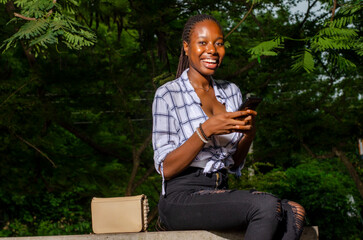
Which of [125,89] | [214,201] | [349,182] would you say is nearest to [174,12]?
[125,89]

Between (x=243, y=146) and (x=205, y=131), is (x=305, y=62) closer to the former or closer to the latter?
(x=243, y=146)

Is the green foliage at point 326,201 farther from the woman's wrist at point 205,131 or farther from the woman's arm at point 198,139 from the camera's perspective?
the woman's wrist at point 205,131

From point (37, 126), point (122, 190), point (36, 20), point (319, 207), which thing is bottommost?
point (319, 207)

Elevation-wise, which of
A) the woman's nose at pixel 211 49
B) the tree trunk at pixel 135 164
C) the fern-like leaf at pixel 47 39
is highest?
the fern-like leaf at pixel 47 39

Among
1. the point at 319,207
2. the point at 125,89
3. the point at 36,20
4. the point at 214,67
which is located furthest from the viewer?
the point at 319,207

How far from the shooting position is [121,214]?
2832mm

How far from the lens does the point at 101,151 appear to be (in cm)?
1020

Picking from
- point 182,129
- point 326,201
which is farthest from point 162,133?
point 326,201

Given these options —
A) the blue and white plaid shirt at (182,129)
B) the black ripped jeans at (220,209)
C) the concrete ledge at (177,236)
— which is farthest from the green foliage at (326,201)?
the black ripped jeans at (220,209)

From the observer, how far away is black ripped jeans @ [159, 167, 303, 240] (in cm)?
229

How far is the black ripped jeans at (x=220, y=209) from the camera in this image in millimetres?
2287

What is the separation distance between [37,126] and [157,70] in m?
2.48

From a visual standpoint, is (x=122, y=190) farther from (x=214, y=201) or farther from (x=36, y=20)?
(x=214, y=201)

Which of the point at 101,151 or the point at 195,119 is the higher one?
the point at 195,119
